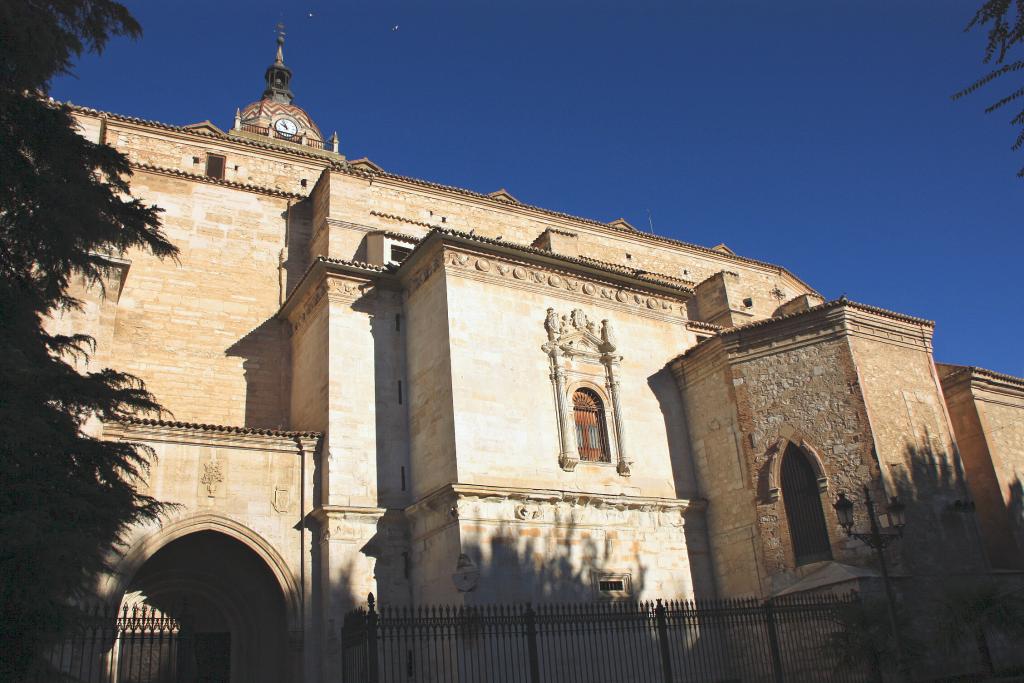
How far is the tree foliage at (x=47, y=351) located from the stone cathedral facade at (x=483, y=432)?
6320 millimetres

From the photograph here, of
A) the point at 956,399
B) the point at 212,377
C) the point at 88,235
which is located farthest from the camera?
the point at 956,399

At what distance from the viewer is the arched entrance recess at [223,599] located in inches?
690

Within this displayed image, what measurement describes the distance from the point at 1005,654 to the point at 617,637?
7.31m

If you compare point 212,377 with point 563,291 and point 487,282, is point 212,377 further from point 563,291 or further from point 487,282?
point 563,291

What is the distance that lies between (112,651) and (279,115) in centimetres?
3843

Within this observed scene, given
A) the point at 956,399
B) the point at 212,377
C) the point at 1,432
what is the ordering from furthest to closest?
the point at 956,399
the point at 212,377
the point at 1,432

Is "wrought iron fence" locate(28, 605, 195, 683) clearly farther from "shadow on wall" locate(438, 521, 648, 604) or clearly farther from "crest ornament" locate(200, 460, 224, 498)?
"shadow on wall" locate(438, 521, 648, 604)

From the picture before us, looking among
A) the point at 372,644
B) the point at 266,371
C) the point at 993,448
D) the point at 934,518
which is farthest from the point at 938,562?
the point at 266,371

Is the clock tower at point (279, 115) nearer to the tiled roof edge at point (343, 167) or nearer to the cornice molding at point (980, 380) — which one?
the tiled roof edge at point (343, 167)

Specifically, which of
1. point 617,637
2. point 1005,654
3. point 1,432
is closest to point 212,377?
point 617,637

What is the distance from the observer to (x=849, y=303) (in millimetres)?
18109

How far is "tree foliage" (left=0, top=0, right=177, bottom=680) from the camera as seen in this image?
25.8ft

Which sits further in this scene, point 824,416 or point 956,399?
point 956,399

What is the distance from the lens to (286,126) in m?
47.4
